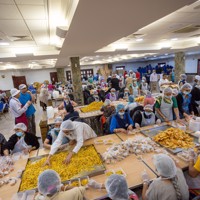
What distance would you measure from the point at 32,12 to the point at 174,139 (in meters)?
2.92

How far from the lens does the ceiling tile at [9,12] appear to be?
2110 mm

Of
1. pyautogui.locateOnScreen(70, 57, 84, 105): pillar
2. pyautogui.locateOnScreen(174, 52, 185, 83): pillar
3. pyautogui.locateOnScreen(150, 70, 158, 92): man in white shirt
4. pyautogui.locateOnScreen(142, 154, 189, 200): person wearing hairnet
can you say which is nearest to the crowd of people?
pyautogui.locateOnScreen(142, 154, 189, 200): person wearing hairnet

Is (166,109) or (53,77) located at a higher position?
(53,77)

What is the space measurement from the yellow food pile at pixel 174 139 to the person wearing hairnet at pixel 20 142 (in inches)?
81.3

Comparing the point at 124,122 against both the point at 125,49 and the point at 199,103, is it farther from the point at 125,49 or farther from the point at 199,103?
the point at 125,49

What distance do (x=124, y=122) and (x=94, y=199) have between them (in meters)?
1.67

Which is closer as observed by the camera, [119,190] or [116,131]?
[119,190]

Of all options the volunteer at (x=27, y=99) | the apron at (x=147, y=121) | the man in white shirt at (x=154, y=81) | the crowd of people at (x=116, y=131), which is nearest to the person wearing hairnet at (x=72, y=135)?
the crowd of people at (x=116, y=131)

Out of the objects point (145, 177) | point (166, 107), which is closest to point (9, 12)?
point (145, 177)

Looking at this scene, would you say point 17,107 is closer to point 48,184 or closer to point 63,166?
point 63,166

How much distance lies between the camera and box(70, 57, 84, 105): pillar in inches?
279

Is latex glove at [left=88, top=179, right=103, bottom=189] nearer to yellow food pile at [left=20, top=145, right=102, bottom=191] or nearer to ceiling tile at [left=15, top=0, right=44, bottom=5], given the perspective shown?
yellow food pile at [left=20, top=145, right=102, bottom=191]

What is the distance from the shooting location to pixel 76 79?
7.15 metres

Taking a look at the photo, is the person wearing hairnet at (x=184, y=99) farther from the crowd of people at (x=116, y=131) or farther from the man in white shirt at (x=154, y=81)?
the man in white shirt at (x=154, y=81)
